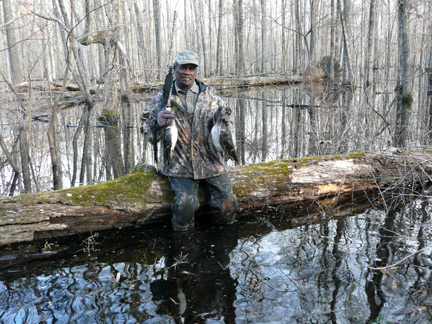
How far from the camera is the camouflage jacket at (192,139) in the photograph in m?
4.14

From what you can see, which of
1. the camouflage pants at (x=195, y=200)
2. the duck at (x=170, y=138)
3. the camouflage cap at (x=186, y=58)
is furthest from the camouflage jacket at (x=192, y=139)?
the camouflage cap at (x=186, y=58)

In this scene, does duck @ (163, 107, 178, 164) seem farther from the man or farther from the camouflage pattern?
the camouflage pattern

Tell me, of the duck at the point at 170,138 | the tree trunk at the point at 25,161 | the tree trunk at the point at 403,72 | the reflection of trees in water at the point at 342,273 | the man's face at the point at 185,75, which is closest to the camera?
the reflection of trees in water at the point at 342,273

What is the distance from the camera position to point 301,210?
488 centimetres

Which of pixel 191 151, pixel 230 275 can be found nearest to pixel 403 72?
pixel 191 151

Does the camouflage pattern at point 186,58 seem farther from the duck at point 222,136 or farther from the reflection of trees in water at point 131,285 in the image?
the reflection of trees in water at point 131,285

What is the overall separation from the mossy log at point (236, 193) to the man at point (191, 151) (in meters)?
0.29

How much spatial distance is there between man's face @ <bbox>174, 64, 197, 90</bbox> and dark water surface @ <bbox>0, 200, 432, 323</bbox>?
67.2 inches

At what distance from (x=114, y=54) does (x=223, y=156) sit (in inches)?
329

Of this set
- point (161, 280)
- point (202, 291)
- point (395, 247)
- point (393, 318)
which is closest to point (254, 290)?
point (202, 291)

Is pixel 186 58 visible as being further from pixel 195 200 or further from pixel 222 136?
pixel 195 200

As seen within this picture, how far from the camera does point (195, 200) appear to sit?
4133 millimetres

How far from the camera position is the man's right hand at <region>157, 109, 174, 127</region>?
12.6ft

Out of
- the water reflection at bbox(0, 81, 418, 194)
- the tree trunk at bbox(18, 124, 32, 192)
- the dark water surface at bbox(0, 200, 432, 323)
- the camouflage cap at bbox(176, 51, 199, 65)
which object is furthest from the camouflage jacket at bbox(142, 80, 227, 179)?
the tree trunk at bbox(18, 124, 32, 192)
